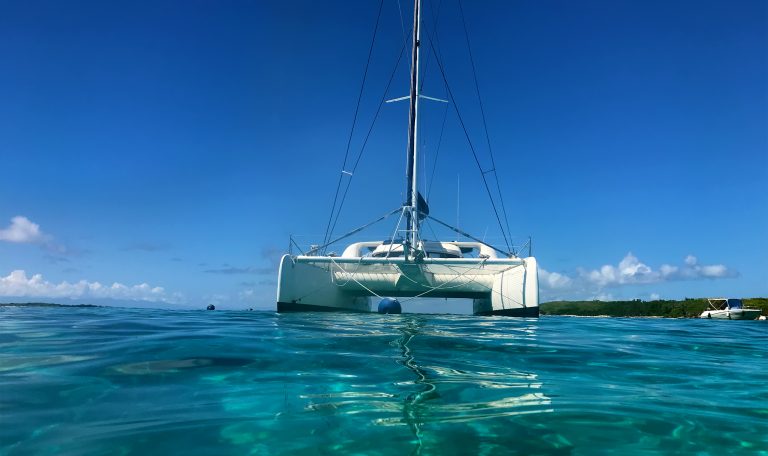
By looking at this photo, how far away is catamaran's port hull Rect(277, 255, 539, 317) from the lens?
58.8ft

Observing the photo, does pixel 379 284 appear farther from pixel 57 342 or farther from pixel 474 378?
pixel 474 378

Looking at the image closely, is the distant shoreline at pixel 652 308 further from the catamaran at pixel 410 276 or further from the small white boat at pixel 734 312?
the catamaran at pixel 410 276

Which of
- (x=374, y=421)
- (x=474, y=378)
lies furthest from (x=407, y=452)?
(x=474, y=378)

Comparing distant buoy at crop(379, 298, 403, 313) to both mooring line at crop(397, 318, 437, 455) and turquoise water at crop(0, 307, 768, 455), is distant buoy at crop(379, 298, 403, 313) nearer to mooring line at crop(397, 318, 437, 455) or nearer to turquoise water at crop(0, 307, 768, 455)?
turquoise water at crop(0, 307, 768, 455)

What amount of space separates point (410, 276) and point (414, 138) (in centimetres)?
657

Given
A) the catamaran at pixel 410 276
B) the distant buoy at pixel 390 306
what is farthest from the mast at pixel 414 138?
the distant buoy at pixel 390 306

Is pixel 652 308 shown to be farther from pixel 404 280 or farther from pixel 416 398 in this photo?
pixel 416 398

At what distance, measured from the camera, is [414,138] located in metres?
22.0

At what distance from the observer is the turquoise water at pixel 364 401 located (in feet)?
8.85

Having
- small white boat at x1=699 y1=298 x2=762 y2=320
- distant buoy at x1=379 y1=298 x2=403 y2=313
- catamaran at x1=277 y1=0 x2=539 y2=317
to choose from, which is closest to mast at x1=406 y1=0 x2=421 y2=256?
catamaran at x1=277 y1=0 x2=539 y2=317

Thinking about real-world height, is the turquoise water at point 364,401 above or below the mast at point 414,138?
below

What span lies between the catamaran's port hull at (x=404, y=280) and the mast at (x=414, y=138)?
1.41 meters

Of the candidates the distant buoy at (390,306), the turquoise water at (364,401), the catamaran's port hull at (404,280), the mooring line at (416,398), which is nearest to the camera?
the turquoise water at (364,401)

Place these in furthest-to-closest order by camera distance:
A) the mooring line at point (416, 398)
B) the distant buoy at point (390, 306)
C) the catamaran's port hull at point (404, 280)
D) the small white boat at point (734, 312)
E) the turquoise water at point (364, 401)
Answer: the small white boat at point (734, 312) → the distant buoy at point (390, 306) → the catamaran's port hull at point (404, 280) → the mooring line at point (416, 398) → the turquoise water at point (364, 401)
